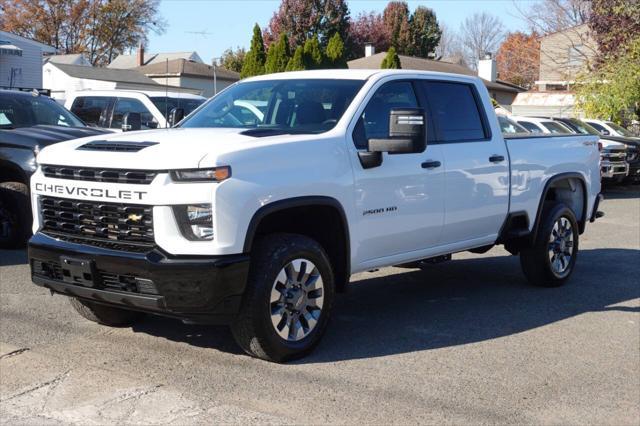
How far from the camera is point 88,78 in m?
45.1

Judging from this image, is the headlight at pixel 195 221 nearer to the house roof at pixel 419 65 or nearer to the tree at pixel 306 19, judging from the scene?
the house roof at pixel 419 65

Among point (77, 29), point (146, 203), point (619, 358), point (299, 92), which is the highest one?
point (77, 29)

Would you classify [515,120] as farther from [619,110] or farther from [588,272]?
[588,272]

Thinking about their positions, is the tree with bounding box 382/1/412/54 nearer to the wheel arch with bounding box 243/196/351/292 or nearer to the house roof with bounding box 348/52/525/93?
the house roof with bounding box 348/52/525/93

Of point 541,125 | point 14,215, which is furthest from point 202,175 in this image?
point 541,125

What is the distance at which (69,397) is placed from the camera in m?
4.88

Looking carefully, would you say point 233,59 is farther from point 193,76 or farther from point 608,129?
point 608,129

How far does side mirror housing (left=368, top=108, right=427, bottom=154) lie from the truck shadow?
146cm

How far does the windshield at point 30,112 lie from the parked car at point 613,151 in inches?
539

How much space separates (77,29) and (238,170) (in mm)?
64599

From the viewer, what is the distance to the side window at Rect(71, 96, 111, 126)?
13859 millimetres

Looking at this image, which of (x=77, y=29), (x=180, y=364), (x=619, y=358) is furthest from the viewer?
(x=77, y=29)

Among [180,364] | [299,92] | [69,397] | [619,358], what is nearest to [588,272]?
[619,358]

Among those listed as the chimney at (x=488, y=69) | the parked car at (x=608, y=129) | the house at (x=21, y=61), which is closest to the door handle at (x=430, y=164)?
the parked car at (x=608, y=129)
